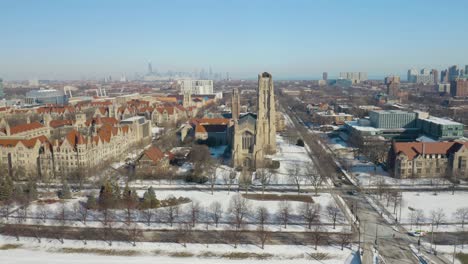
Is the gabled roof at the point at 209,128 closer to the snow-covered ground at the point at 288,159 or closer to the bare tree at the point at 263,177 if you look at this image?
the snow-covered ground at the point at 288,159

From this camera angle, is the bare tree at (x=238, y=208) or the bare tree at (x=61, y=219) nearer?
the bare tree at (x=61, y=219)

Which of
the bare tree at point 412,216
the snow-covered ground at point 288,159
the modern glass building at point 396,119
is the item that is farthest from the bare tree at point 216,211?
the modern glass building at point 396,119

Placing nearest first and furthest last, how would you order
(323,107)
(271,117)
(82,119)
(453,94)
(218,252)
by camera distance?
(218,252)
(271,117)
(82,119)
(323,107)
(453,94)

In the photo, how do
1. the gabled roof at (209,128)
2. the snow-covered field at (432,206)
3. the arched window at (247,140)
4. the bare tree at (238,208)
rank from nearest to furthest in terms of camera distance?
the bare tree at (238,208), the snow-covered field at (432,206), the arched window at (247,140), the gabled roof at (209,128)

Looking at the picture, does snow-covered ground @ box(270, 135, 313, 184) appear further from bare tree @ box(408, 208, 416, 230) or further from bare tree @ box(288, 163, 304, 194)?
bare tree @ box(408, 208, 416, 230)

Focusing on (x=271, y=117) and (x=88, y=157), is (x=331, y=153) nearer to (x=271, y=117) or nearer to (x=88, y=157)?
(x=271, y=117)

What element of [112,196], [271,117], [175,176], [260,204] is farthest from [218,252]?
[271,117]

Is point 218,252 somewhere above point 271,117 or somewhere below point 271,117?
below
